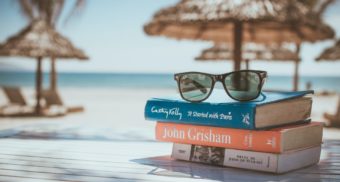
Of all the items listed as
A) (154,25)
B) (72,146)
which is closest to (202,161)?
(72,146)

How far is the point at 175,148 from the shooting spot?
1.86 metres

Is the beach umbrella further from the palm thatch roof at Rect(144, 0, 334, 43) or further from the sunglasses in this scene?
the sunglasses

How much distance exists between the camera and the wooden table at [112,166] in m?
1.53

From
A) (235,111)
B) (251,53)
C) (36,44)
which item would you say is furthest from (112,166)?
(251,53)

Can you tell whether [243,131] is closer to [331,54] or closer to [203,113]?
[203,113]

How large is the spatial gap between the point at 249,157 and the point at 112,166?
0.50 meters

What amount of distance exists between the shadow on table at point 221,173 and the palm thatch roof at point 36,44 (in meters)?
8.90

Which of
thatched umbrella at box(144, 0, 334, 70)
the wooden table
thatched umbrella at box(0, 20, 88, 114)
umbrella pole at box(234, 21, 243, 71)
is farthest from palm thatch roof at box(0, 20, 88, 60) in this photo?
the wooden table

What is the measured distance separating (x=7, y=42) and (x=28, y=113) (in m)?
1.70

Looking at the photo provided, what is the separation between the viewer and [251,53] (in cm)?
1380

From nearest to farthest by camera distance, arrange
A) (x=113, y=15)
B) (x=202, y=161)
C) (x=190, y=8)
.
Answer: (x=202, y=161) < (x=190, y=8) < (x=113, y=15)

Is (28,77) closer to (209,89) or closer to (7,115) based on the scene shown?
(7,115)

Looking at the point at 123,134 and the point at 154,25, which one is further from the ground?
the point at 154,25

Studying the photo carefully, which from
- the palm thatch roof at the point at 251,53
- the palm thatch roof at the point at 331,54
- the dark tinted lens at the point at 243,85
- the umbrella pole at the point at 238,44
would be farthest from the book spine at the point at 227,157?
the palm thatch roof at the point at 251,53
